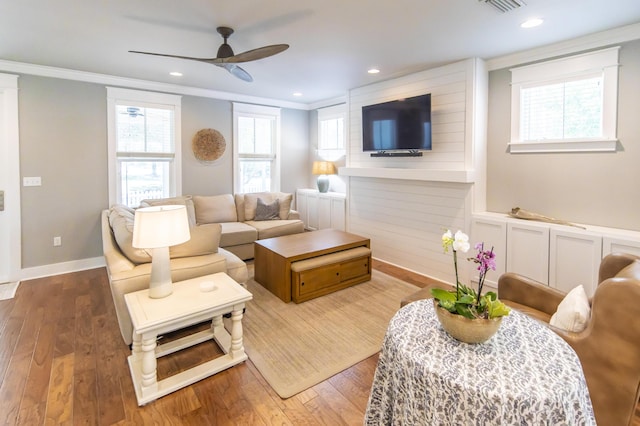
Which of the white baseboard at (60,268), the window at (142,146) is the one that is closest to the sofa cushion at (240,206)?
the window at (142,146)

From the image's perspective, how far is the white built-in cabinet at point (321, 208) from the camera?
5.65 m

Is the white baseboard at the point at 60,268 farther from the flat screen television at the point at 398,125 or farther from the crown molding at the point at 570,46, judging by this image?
the crown molding at the point at 570,46

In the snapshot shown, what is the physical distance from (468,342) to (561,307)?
933 millimetres

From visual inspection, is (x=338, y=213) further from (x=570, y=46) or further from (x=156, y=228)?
(x=156, y=228)

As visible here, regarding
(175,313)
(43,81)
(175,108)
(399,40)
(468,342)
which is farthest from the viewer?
(175,108)

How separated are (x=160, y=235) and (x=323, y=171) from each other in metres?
4.06

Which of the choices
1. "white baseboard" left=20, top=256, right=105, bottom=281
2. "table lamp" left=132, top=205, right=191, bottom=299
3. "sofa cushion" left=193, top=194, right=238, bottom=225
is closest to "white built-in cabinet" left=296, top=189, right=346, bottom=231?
"sofa cushion" left=193, top=194, right=238, bottom=225

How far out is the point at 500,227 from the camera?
11.7ft

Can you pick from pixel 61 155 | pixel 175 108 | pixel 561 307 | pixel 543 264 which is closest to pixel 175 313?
pixel 561 307

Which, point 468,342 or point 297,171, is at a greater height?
point 297,171

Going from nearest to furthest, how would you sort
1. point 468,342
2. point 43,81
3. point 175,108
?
point 468,342
point 43,81
point 175,108

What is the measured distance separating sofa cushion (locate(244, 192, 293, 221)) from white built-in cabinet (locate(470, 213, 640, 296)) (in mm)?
2977

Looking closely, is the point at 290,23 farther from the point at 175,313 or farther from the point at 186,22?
the point at 175,313

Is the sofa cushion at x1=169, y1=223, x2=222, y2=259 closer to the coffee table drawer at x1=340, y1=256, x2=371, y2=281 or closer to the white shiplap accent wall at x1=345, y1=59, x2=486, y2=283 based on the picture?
the coffee table drawer at x1=340, y1=256, x2=371, y2=281
